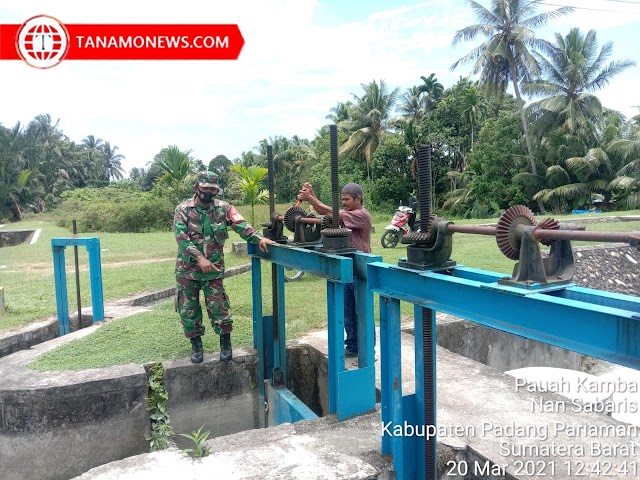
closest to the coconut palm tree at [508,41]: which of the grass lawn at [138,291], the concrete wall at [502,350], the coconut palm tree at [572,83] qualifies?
the coconut palm tree at [572,83]

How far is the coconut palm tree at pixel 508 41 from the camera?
24.5 m

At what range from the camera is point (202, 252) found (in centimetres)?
409

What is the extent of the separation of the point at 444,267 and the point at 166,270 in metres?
8.34

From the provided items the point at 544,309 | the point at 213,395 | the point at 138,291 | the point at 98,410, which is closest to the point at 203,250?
the point at 213,395

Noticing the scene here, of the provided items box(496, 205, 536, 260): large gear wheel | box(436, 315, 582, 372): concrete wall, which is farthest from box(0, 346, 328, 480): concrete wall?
box(496, 205, 536, 260): large gear wheel

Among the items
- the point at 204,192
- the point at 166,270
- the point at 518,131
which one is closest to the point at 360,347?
the point at 204,192

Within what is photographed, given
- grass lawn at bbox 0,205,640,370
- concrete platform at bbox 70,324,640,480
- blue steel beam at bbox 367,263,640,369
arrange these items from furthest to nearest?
grass lawn at bbox 0,205,640,370 → concrete platform at bbox 70,324,640,480 → blue steel beam at bbox 367,263,640,369

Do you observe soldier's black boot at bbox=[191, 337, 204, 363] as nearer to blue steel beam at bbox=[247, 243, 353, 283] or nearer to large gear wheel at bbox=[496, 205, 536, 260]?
blue steel beam at bbox=[247, 243, 353, 283]

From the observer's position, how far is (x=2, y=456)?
364 centimetres

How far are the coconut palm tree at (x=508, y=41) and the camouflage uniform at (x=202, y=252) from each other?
22665 mm

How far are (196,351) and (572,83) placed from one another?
976 inches

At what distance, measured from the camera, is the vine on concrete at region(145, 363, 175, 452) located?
379 cm

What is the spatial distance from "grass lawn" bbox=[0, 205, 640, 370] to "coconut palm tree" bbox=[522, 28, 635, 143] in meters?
10.9

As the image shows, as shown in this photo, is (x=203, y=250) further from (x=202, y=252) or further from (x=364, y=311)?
(x=364, y=311)
